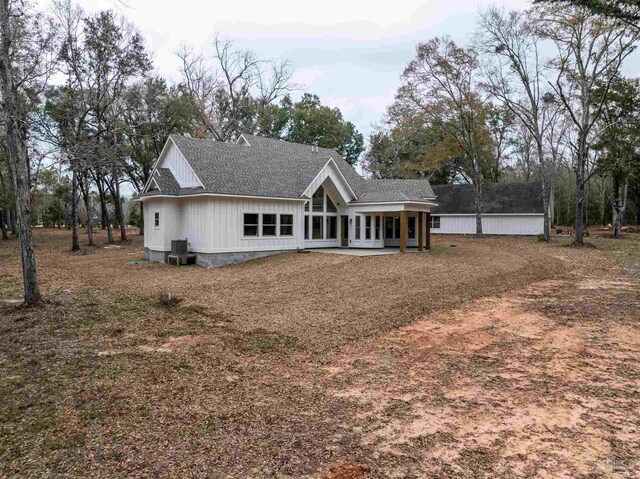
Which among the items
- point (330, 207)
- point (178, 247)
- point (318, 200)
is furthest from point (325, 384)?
point (330, 207)

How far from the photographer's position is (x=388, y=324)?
7.87m

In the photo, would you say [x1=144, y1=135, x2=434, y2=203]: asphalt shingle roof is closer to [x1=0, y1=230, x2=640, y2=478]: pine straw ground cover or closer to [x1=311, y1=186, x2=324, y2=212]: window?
[x1=311, y1=186, x2=324, y2=212]: window

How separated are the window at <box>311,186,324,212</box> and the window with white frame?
3.76 meters

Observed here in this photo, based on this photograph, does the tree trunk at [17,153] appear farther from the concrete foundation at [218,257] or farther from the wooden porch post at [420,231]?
the wooden porch post at [420,231]

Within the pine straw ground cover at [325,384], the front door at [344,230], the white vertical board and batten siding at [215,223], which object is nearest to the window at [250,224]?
the white vertical board and batten siding at [215,223]

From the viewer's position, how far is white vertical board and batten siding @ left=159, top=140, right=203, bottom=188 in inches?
705

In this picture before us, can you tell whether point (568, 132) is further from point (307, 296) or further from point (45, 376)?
point (45, 376)

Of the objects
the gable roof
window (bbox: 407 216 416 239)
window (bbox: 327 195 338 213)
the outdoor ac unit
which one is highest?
the gable roof

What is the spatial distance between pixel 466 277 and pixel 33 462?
445 inches

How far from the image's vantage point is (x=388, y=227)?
23.4 m

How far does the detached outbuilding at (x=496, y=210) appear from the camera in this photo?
34.8 meters

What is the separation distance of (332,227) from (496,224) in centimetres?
2005

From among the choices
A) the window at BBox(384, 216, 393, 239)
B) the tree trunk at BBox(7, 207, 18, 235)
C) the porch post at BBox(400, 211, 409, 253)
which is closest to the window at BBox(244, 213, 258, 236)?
the porch post at BBox(400, 211, 409, 253)

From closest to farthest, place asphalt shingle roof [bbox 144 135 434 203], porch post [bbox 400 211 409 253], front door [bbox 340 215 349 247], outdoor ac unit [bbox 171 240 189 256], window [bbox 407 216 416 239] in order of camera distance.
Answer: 1. outdoor ac unit [bbox 171 240 189 256]
2. asphalt shingle roof [bbox 144 135 434 203]
3. porch post [bbox 400 211 409 253]
4. front door [bbox 340 215 349 247]
5. window [bbox 407 216 416 239]
